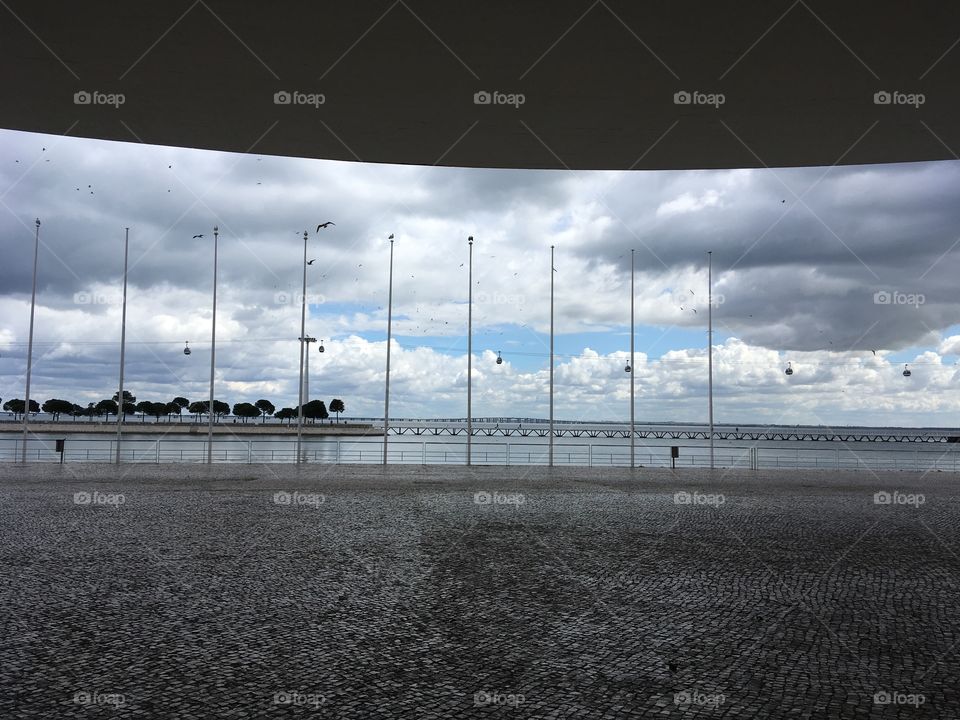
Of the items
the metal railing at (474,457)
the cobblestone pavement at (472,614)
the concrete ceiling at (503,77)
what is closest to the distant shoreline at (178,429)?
the metal railing at (474,457)

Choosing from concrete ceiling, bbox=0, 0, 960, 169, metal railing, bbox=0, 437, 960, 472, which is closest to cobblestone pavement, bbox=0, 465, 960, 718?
concrete ceiling, bbox=0, 0, 960, 169

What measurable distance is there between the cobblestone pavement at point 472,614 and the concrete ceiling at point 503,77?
6.72 metres

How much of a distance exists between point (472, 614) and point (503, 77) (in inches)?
297

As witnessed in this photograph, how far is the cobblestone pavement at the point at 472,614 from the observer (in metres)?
4.57

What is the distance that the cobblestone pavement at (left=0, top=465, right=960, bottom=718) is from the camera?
4574 mm

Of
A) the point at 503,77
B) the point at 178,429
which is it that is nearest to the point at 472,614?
the point at 503,77

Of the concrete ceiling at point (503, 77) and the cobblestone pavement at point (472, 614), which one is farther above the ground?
the concrete ceiling at point (503, 77)

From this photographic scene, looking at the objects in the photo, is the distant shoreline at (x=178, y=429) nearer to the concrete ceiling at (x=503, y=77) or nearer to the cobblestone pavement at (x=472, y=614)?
the concrete ceiling at (x=503, y=77)

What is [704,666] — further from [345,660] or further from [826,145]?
[826,145]

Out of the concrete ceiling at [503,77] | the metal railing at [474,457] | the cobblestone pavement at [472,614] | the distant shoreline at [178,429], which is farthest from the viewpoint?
the distant shoreline at [178,429]

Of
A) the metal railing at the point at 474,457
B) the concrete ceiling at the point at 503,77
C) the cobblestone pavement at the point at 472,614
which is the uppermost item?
the concrete ceiling at the point at 503,77

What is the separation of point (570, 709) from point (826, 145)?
11.8 m

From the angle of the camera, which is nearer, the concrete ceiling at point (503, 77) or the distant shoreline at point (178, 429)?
the concrete ceiling at point (503, 77)

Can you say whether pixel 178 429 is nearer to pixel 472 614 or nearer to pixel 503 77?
pixel 503 77
